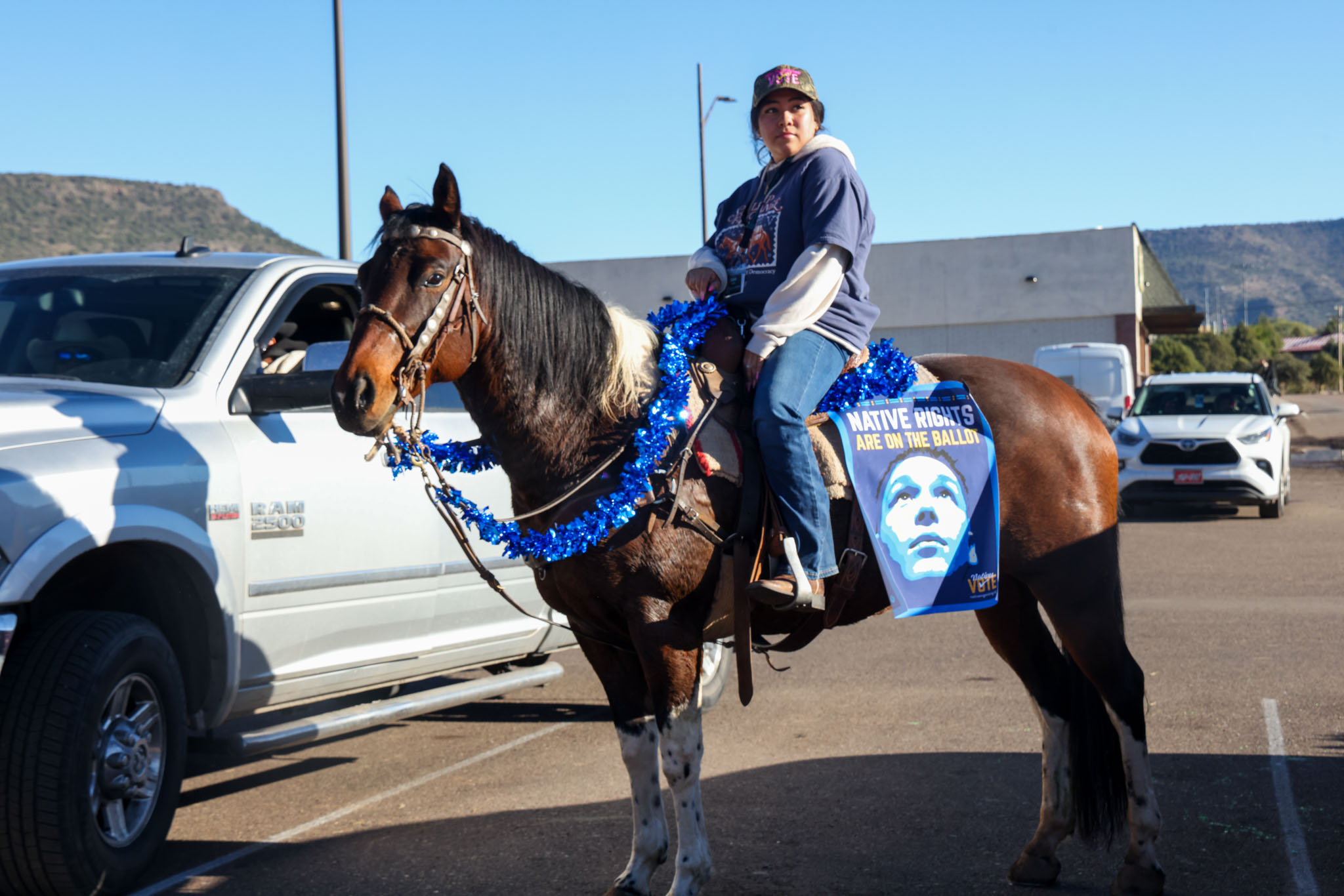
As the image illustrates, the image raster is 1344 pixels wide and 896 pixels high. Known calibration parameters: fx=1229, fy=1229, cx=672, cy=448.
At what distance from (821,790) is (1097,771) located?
131 cm

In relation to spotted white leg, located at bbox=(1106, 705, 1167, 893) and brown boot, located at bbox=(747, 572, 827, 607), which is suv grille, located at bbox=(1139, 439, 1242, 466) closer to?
spotted white leg, located at bbox=(1106, 705, 1167, 893)

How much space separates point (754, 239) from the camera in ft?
13.8

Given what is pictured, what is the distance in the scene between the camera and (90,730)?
3938 millimetres

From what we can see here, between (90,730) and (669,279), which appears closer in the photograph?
(90,730)

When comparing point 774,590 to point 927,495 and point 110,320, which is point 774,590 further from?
point 110,320

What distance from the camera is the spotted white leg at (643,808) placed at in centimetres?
396

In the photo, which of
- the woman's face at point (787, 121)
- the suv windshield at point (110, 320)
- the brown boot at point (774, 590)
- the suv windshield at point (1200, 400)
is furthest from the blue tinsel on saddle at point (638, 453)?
the suv windshield at point (1200, 400)

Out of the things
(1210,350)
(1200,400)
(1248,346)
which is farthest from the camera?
(1248,346)

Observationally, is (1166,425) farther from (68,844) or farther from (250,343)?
(68,844)

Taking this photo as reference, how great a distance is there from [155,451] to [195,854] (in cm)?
154

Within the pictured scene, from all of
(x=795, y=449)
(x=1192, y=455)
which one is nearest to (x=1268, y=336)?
(x=1192, y=455)

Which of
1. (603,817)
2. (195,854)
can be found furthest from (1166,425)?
(195,854)

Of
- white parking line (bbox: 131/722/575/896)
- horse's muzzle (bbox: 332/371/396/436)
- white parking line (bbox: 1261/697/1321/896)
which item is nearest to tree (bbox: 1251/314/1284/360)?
white parking line (bbox: 1261/697/1321/896)

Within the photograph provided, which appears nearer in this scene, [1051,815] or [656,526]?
[656,526]
